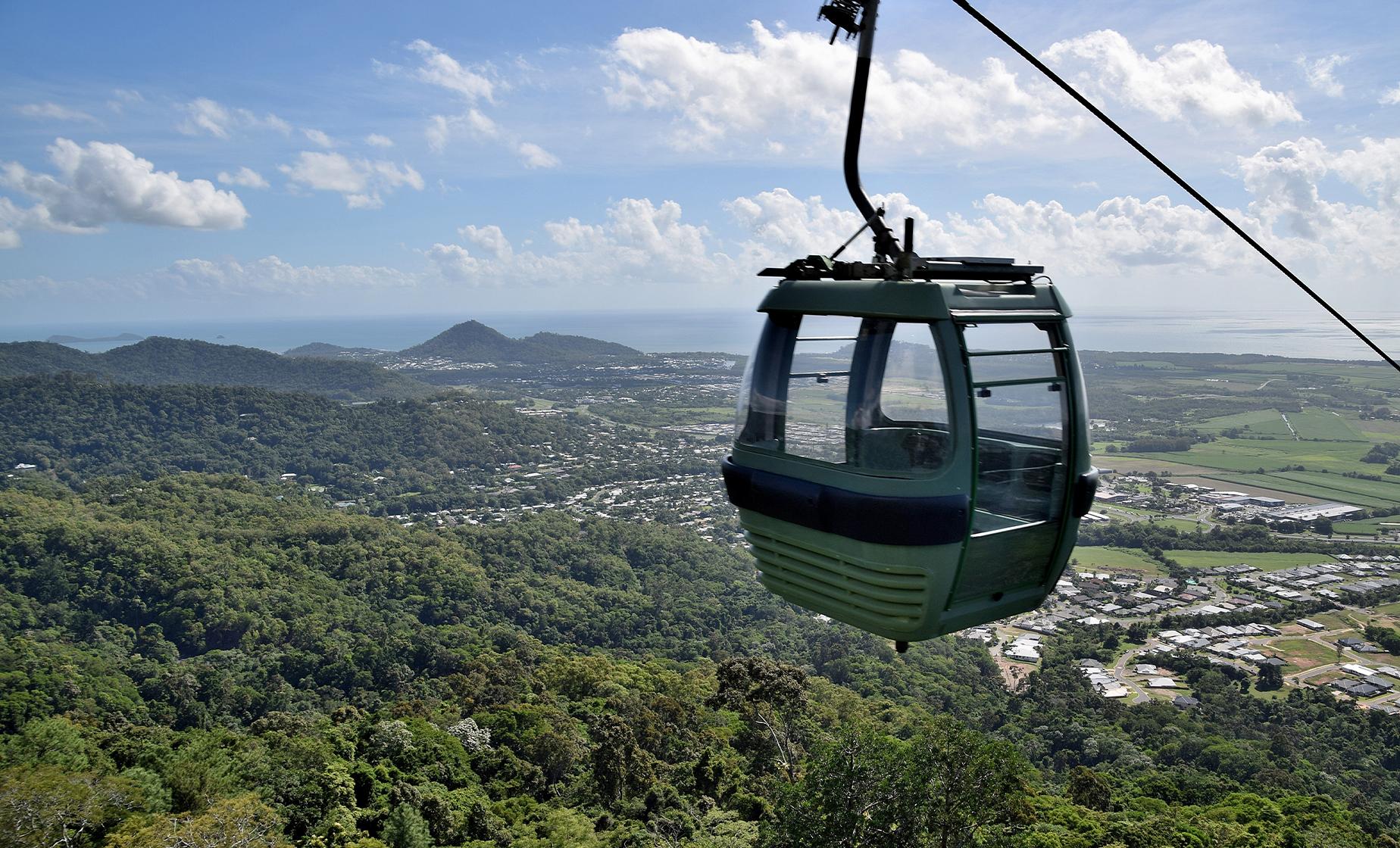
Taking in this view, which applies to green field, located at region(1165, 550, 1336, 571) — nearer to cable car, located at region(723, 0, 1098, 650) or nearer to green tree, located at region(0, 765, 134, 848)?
green tree, located at region(0, 765, 134, 848)

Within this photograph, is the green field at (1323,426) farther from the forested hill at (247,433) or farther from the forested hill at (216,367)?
the forested hill at (216,367)

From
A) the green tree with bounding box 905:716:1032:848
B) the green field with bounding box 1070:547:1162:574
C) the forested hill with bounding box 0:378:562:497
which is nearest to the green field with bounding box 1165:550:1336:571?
the green field with bounding box 1070:547:1162:574

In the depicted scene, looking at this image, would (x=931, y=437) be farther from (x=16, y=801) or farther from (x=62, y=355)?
(x=62, y=355)

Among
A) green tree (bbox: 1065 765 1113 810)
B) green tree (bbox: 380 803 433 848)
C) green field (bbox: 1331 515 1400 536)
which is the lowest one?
green field (bbox: 1331 515 1400 536)

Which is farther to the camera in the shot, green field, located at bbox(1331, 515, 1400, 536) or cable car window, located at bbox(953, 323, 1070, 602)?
green field, located at bbox(1331, 515, 1400, 536)

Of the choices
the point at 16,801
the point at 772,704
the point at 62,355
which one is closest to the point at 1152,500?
the point at 772,704

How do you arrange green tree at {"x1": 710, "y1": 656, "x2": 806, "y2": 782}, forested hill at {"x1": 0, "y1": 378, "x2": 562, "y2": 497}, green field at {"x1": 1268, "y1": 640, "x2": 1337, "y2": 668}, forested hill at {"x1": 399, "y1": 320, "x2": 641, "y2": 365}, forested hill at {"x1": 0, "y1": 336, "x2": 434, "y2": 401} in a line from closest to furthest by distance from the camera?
green tree at {"x1": 710, "y1": 656, "x2": 806, "y2": 782} < green field at {"x1": 1268, "y1": 640, "x2": 1337, "y2": 668} < forested hill at {"x1": 0, "y1": 378, "x2": 562, "y2": 497} < forested hill at {"x1": 0, "y1": 336, "x2": 434, "y2": 401} < forested hill at {"x1": 399, "y1": 320, "x2": 641, "y2": 365}
